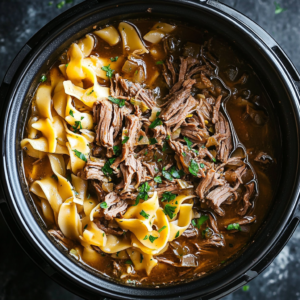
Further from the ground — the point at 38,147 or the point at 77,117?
the point at 77,117

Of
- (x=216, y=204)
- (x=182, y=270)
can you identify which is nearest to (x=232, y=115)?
(x=216, y=204)

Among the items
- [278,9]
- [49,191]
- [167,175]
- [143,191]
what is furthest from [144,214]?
[278,9]

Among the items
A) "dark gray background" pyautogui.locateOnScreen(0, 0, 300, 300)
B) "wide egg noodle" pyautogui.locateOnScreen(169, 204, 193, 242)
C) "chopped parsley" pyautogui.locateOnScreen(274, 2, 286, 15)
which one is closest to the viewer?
"wide egg noodle" pyautogui.locateOnScreen(169, 204, 193, 242)

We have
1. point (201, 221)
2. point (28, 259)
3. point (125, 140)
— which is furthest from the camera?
point (28, 259)

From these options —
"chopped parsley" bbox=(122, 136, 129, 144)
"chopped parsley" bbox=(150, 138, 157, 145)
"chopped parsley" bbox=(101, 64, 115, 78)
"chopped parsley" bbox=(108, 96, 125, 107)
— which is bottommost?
"chopped parsley" bbox=(150, 138, 157, 145)

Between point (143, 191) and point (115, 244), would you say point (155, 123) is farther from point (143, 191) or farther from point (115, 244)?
point (115, 244)

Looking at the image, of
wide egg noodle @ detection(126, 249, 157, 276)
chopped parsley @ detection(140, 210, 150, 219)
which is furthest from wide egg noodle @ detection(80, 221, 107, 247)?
chopped parsley @ detection(140, 210, 150, 219)

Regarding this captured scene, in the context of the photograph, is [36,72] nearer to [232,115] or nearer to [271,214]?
[232,115]

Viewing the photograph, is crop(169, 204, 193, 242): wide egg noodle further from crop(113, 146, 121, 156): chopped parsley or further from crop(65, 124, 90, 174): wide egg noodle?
crop(65, 124, 90, 174): wide egg noodle
